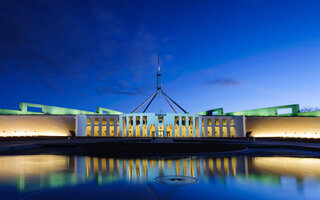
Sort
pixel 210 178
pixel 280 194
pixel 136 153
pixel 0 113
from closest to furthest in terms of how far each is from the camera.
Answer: pixel 280 194 < pixel 210 178 < pixel 136 153 < pixel 0 113

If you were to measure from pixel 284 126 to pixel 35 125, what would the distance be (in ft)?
184

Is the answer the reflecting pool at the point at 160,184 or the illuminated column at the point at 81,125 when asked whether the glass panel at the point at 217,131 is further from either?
the reflecting pool at the point at 160,184

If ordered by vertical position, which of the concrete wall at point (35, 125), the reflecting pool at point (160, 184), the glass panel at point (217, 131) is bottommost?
the glass panel at point (217, 131)

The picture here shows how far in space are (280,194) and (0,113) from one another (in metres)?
54.2

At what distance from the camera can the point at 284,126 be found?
153ft

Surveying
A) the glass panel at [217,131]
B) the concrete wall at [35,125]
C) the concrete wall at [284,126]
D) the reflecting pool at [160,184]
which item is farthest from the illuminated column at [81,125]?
the concrete wall at [284,126]

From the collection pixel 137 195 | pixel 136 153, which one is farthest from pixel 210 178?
pixel 136 153

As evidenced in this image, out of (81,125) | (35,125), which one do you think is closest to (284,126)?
(81,125)

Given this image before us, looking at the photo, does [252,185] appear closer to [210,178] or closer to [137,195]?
[210,178]

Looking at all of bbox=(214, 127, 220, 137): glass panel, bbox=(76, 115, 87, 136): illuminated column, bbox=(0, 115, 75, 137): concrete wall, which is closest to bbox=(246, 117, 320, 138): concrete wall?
bbox=(214, 127, 220, 137): glass panel

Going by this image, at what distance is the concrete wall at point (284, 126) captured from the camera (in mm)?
44375

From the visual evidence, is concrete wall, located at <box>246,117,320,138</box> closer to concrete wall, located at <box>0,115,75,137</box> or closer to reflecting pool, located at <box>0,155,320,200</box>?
concrete wall, located at <box>0,115,75,137</box>

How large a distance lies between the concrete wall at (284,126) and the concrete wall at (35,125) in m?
42.7

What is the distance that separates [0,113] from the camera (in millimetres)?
44062
